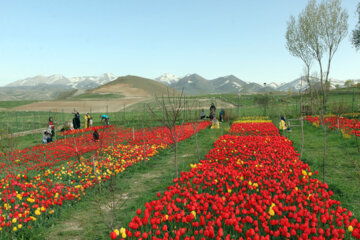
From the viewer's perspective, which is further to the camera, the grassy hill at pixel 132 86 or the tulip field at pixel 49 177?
the grassy hill at pixel 132 86

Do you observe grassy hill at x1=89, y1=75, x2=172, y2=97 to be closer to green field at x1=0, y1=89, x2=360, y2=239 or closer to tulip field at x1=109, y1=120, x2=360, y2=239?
green field at x1=0, y1=89, x2=360, y2=239

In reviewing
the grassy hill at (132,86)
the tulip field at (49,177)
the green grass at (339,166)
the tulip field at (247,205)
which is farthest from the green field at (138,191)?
the grassy hill at (132,86)

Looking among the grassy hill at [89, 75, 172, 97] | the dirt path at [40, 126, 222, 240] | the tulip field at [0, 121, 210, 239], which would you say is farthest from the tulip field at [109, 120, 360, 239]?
the grassy hill at [89, 75, 172, 97]

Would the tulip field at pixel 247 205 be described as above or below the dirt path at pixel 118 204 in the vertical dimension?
above

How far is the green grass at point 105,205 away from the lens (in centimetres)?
464

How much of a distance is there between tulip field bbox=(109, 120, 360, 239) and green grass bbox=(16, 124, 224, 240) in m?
0.39

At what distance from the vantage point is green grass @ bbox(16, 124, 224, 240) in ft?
15.2

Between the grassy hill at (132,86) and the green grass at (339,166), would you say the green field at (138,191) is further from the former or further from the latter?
the grassy hill at (132,86)

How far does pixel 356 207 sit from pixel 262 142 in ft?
17.1

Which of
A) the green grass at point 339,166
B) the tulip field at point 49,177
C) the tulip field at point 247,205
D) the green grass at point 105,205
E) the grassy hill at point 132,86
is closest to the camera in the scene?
the tulip field at point 247,205

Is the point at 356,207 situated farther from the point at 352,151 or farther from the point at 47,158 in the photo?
the point at 47,158

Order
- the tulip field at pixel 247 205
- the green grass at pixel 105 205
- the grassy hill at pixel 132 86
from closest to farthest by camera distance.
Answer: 1. the tulip field at pixel 247 205
2. the green grass at pixel 105 205
3. the grassy hill at pixel 132 86

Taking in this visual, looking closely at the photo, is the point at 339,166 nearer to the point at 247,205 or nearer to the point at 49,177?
the point at 247,205

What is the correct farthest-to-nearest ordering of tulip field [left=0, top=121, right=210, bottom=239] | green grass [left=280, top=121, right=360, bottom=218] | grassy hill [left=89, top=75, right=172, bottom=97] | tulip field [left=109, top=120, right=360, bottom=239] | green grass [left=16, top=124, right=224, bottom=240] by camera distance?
grassy hill [left=89, top=75, right=172, bottom=97]
green grass [left=280, top=121, right=360, bottom=218]
tulip field [left=0, top=121, right=210, bottom=239]
green grass [left=16, top=124, right=224, bottom=240]
tulip field [left=109, top=120, right=360, bottom=239]
